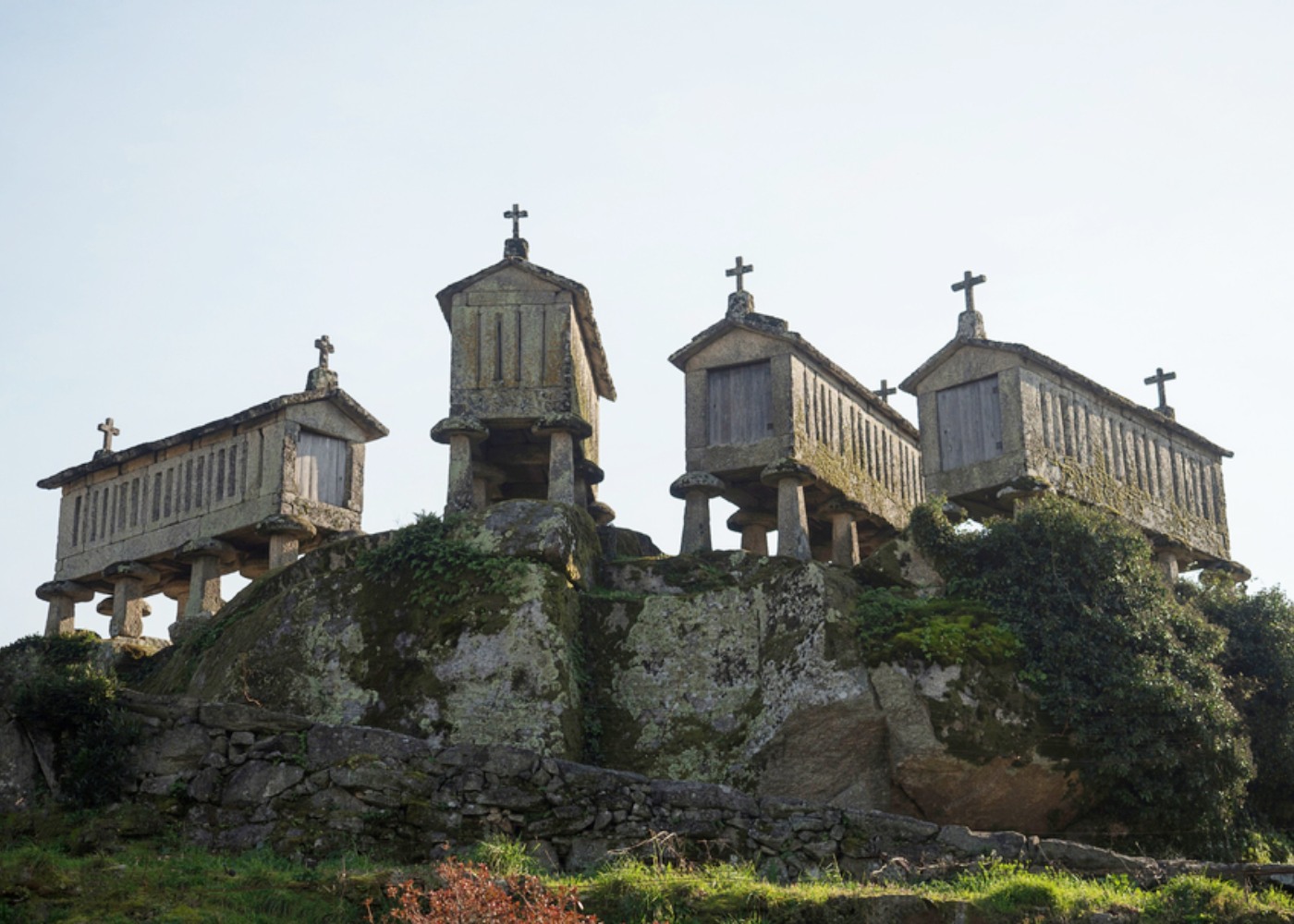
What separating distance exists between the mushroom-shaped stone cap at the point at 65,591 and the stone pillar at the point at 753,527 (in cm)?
1174

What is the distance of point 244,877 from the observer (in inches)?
469

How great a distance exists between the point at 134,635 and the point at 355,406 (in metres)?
5.51

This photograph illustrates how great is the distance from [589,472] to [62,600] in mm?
10154

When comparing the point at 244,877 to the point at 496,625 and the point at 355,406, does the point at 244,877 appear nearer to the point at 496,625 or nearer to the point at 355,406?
the point at 496,625

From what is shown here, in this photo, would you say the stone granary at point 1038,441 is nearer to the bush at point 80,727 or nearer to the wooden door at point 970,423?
the wooden door at point 970,423

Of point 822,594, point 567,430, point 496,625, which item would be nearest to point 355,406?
point 567,430

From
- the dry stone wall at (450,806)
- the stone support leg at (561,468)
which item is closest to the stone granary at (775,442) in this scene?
the stone support leg at (561,468)

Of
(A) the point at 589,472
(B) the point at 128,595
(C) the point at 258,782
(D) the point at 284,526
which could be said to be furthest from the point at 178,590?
(C) the point at 258,782

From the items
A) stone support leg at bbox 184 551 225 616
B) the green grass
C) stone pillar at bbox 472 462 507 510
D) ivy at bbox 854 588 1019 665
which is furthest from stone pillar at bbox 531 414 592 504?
the green grass

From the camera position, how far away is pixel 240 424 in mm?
25234

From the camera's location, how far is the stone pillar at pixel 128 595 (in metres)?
26.4

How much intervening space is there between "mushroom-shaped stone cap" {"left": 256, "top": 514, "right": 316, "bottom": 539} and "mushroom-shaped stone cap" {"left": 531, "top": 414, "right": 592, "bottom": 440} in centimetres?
401

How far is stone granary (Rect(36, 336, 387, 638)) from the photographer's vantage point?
24.8 metres

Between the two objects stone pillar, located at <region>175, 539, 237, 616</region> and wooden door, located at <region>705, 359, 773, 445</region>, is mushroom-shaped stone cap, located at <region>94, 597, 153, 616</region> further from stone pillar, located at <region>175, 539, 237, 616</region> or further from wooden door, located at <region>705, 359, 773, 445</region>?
wooden door, located at <region>705, 359, 773, 445</region>
